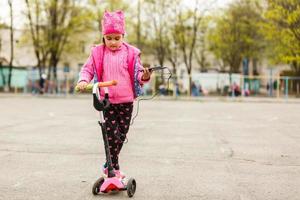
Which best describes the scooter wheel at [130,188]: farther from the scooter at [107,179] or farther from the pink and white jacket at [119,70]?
the pink and white jacket at [119,70]

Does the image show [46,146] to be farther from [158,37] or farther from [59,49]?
[158,37]

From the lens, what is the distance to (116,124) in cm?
557

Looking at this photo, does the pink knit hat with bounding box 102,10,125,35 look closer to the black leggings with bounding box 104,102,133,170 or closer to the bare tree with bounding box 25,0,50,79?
the black leggings with bounding box 104,102,133,170

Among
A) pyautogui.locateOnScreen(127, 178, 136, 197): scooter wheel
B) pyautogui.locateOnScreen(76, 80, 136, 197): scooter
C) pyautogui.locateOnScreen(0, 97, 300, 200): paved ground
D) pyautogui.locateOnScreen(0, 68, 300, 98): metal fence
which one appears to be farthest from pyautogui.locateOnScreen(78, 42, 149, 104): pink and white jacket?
pyautogui.locateOnScreen(0, 68, 300, 98): metal fence

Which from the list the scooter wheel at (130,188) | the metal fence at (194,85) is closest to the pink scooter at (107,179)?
the scooter wheel at (130,188)

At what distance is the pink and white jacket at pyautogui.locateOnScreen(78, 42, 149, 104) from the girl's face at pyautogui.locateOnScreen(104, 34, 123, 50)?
0.24 feet

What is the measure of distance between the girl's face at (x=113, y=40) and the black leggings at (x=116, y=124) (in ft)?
1.81

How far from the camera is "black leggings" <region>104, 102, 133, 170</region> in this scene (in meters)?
5.54

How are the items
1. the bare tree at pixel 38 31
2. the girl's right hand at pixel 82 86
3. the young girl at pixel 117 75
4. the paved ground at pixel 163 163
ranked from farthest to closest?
the bare tree at pixel 38 31, the paved ground at pixel 163 163, the young girl at pixel 117 75, the girl's right hand at pixel 82 86

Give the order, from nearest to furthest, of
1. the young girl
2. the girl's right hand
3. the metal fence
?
the girl's right hand → the young girl → the metal fence

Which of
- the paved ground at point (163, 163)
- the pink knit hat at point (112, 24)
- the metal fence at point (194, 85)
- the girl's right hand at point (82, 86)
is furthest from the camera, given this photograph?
the metal fence at point (194, 85)

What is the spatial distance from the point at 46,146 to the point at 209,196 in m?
4.65

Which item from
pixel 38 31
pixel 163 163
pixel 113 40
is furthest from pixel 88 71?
pixel 38 31

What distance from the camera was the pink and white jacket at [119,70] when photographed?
549cm
